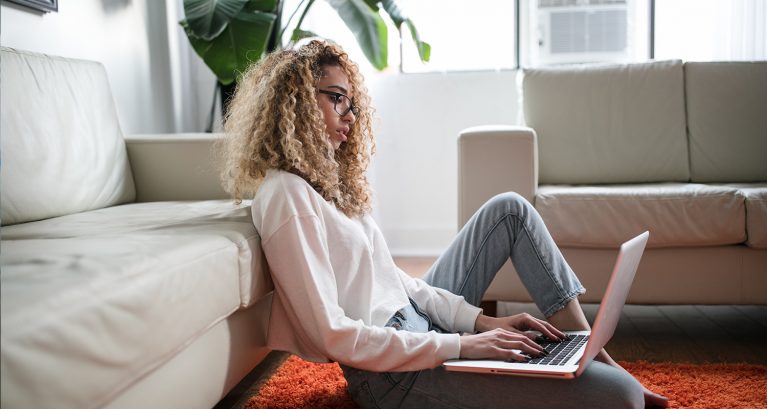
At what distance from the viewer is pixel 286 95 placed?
138 centimetres

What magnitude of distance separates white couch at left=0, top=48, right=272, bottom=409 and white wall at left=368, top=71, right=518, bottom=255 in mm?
1743

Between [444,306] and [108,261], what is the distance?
0.74m

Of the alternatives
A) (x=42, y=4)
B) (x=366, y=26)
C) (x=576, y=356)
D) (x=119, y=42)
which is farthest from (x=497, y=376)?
(x=119, y=42)

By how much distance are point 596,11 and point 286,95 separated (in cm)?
293

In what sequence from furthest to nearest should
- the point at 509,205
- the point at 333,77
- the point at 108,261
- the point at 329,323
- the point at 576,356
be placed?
the point at 509,205 → the point at 333,77 → the point at 576,356 → the point at 329,323 → the point at 108,261

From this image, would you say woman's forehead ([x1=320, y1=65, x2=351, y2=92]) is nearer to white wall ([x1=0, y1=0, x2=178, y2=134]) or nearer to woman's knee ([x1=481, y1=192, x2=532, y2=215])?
woman's knee ([x1=481, y1=192, x2=532, y2=215])

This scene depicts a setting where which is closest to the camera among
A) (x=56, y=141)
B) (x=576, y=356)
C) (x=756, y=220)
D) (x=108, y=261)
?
(x=108, y=261)

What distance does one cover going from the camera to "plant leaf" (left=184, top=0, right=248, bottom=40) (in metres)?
2.73

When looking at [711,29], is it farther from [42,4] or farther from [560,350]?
[42,4]

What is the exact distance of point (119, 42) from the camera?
2834 mm

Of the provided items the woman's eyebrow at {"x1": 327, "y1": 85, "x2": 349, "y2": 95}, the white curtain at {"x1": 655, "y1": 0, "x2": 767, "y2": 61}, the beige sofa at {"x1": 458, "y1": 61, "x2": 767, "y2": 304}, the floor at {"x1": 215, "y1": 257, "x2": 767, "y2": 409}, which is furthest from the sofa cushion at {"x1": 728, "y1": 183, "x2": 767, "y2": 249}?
the white curtain at {"x1": 655, "y1": 0, "x2": 767, "y2": 61}

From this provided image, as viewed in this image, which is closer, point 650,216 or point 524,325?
point 524,325

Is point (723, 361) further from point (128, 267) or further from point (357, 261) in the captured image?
point (128, 267)

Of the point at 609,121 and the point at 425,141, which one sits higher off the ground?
the point at 609,121
